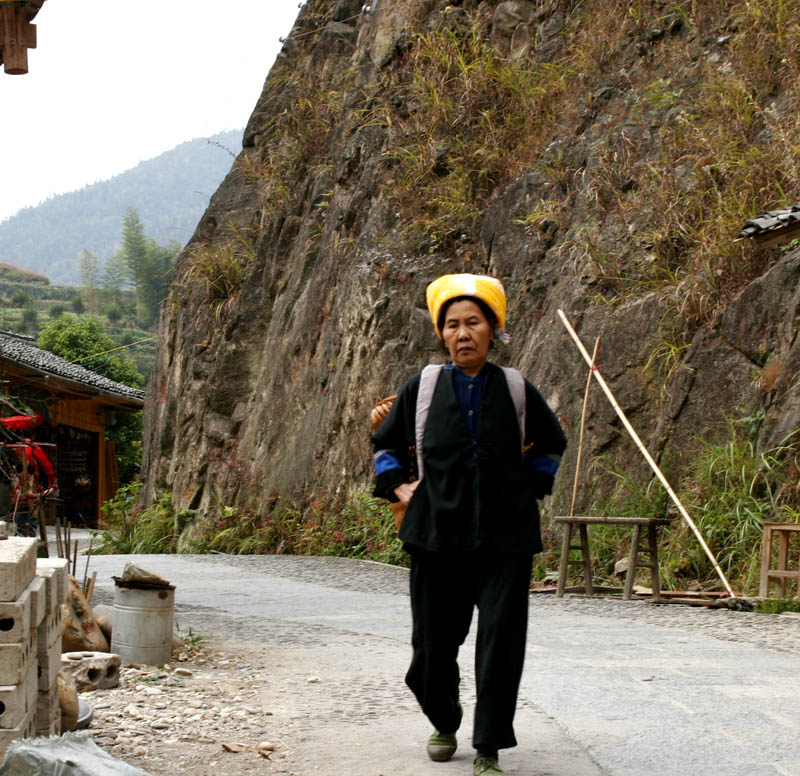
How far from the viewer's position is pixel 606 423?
36.5ft

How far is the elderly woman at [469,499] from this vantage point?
3719 millimetres

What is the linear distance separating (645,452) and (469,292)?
6.44 metres

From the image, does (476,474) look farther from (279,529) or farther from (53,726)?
(279,529)

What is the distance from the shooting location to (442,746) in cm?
387

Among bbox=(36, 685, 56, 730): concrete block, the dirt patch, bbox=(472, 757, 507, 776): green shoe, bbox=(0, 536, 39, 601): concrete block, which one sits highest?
bbox=(0, 536, 39, 601): concrete block

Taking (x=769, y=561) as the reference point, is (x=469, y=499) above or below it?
above

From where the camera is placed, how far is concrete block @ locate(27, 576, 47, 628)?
139 inches

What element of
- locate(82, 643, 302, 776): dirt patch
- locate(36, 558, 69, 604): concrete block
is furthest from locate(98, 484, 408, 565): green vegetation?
locate(36, 558, 69, 604): concrete block

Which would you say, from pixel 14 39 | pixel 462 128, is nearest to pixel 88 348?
pixel 462 128

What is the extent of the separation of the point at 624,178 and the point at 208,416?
30.1 feet

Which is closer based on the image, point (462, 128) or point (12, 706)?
point (12, 706)

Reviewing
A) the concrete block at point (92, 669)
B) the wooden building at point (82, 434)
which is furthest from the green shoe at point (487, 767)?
the wooden building at point (82, 434)

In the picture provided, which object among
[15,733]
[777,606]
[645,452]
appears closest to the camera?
[15,733]

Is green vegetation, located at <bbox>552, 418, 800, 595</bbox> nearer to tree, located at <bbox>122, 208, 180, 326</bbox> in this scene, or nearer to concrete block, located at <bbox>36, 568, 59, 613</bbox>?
concrete block, located at <bbox>36, 568, 59, 613</bbox>
